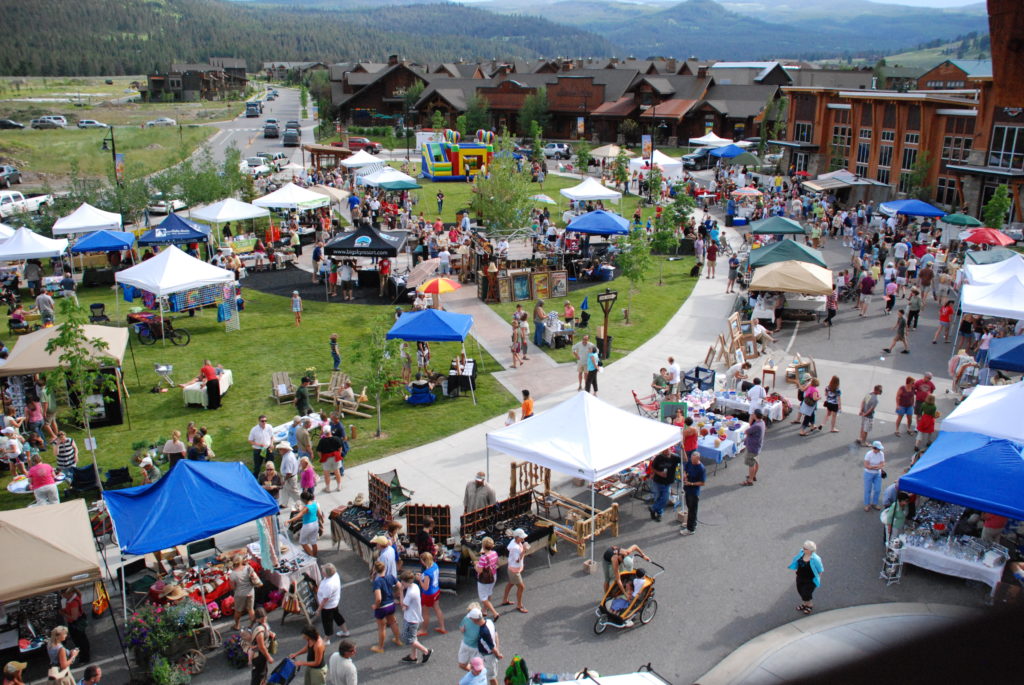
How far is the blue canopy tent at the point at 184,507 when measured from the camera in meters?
10.8

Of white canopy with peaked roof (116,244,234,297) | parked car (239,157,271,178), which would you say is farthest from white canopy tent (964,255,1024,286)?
parked car (239,157,271,178)

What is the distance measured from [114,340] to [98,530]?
5905 mm

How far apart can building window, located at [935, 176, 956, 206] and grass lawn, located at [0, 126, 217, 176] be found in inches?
1735

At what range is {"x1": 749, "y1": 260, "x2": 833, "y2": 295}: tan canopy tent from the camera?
22.5 m

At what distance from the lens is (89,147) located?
71062 mm

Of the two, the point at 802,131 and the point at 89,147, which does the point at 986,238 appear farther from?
the point at 89,147

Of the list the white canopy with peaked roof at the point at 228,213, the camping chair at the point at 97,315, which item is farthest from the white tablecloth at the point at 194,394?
the white canopy with peaked roof at the point at 228,213

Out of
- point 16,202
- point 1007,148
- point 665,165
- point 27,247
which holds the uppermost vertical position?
point 1007,148

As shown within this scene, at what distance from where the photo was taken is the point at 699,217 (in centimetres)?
4156

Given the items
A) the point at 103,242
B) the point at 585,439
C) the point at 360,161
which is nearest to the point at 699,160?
the point at 360,161

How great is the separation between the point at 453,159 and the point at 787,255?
106 ft

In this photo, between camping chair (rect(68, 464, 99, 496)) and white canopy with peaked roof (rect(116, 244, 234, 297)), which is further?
white canopy with peaked roof (rect(116, 244, 234, 297))

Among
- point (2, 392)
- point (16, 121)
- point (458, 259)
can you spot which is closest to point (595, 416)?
point (2, 392)

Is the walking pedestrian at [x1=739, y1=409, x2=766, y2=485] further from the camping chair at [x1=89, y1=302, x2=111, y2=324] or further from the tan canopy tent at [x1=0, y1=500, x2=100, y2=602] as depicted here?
the camping chair at [x1=89, y1=302, x2=111, y2=324]
